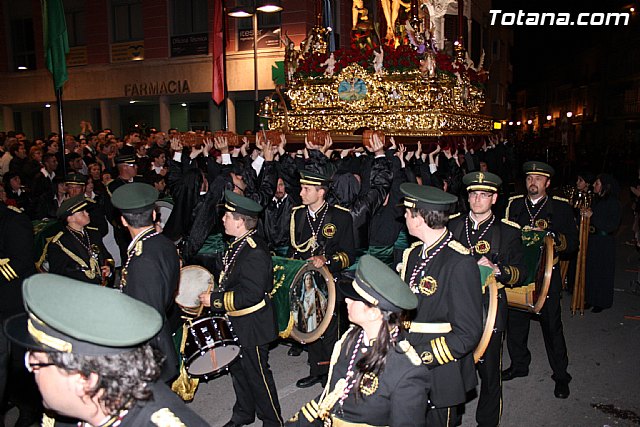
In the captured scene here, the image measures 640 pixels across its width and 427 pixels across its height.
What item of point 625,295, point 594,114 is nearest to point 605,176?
point 625,295

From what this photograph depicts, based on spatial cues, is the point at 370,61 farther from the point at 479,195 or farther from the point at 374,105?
the point at 479,195

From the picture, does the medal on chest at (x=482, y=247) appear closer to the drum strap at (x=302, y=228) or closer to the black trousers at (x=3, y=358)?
the drum strap at (x=302, y=228)

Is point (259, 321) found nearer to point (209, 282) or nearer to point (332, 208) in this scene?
point (209, 282)

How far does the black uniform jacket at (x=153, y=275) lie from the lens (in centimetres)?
347

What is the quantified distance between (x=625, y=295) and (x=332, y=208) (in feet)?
18.6

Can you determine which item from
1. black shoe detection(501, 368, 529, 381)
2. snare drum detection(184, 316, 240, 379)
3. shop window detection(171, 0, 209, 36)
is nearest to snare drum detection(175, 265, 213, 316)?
snare drum detection(184, 316, 240, 379)

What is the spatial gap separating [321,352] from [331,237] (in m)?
1.24

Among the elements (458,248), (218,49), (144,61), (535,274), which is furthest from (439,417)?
(144,61)

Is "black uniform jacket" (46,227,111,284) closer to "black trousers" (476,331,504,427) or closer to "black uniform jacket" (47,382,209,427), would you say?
"black uniform jacket" (47,382,209,427)

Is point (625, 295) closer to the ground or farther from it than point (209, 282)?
closer to the ground

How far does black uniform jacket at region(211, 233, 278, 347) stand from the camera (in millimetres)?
4156

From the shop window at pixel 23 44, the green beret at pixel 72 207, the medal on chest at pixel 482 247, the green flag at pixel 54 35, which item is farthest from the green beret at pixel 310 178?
the shop window at pixel 23 44

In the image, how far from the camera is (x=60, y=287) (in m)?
1.86

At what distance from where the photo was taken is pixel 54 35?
29.2 feet
